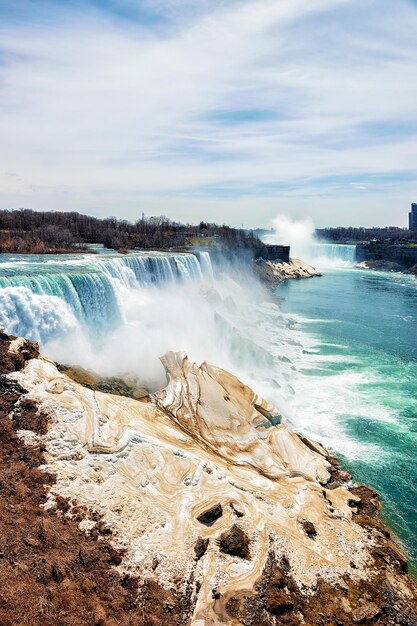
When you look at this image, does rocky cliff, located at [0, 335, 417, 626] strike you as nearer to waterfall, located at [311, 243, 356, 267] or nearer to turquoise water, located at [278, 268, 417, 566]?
turquoise water, located at [278, 268, 417, 566]

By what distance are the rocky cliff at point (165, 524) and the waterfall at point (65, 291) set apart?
6.28m

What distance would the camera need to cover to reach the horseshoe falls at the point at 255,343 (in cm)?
1983

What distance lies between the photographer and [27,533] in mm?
9344

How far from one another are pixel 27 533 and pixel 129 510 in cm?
259

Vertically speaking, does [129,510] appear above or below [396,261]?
below

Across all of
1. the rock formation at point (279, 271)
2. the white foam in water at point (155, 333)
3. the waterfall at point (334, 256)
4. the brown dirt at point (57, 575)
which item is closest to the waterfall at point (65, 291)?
the white foam in water at point (155, 333)

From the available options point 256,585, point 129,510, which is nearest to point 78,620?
point 129,510

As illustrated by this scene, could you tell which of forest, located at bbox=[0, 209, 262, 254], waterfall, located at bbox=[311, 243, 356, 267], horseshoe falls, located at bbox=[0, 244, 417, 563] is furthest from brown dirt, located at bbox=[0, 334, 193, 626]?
waterfall, located at bbox=[311, 243, 356, 267]

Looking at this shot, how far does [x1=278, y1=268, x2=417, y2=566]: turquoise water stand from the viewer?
17.1 metres

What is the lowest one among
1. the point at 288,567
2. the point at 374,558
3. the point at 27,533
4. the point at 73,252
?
the point at 374,558

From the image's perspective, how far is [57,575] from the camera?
858 centimetres

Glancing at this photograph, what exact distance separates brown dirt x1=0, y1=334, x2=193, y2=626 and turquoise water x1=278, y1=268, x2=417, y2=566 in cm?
907

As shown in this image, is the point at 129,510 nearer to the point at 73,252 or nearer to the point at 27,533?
the point at 27,533

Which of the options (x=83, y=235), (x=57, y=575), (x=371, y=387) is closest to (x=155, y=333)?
(x=371, y=387)
